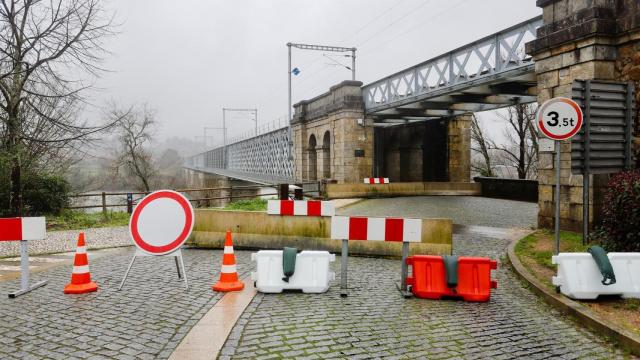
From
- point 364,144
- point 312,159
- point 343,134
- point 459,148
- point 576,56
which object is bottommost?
point 312,159

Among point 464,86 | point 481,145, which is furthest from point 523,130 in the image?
point 464,86

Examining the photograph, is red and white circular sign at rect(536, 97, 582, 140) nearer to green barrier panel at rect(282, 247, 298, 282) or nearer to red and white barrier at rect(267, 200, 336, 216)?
red and white barrier at rect(267, 200, 336, 216)

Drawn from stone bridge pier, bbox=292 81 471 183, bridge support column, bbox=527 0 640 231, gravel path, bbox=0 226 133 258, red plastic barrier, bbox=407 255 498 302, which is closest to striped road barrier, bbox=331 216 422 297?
red plastic barrier, bbox=407 255 498 302

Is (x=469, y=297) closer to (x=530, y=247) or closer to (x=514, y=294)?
(x=514, y=294)

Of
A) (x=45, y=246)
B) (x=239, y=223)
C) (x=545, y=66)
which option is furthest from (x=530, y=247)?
(x=45, y=246)

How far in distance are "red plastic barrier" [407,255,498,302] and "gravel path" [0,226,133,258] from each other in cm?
665

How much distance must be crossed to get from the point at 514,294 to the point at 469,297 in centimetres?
74

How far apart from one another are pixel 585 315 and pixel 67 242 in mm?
10101

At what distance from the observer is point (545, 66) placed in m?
8.91

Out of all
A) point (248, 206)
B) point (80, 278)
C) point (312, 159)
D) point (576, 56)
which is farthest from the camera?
point (312, 159)

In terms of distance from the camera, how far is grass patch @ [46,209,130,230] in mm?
13474

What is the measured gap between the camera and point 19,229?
16.8ft

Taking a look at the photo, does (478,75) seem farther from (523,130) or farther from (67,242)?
(523,130)

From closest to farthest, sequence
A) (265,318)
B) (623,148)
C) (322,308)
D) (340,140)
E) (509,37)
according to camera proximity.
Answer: (265,318) < (322,308) < (623,148) < (509,37) < (340,140)
